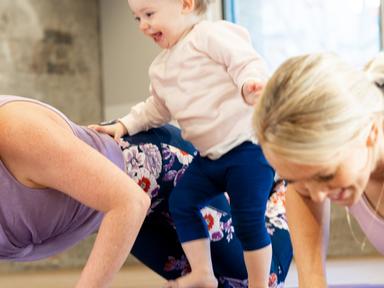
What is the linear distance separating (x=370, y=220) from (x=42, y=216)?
29.2 inches

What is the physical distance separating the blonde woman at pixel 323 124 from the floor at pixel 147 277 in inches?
59.4

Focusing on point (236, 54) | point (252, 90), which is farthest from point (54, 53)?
point (252, 90)

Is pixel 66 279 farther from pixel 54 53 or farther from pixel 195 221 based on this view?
pixel 195 221

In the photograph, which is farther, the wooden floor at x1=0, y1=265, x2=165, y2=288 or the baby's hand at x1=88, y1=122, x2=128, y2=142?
the wooden floor at x1=0, y1=265, x2=165, y2=288

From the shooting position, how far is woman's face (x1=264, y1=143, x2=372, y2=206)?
1.15 meters

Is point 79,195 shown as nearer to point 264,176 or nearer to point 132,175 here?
point 132,175

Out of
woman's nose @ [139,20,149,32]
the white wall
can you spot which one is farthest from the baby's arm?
the white wall

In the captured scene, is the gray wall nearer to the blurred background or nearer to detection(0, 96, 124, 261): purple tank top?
the blurred background

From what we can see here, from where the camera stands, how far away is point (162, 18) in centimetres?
193

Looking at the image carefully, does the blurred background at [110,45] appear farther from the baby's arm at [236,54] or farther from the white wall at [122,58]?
the baby's arm at [236,54]

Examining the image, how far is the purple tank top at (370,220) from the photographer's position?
1518 mm

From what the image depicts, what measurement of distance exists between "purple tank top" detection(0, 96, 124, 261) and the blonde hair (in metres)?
0.55

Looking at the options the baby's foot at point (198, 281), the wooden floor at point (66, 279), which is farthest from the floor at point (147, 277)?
the baby's foot at point (198, 281)

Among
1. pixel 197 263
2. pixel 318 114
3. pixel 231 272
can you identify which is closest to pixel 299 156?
pixel 318 114
